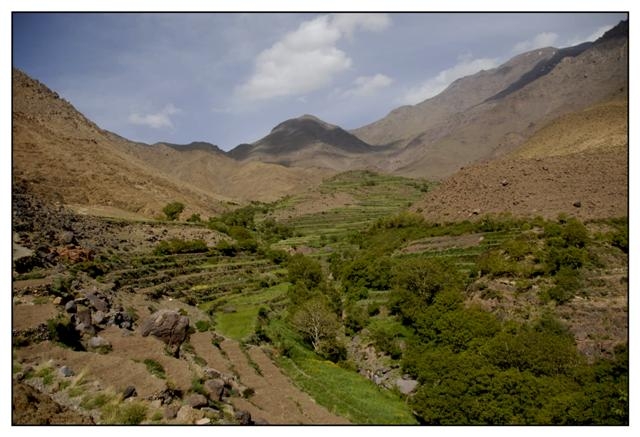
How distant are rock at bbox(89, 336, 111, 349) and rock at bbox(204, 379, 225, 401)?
6271 millimetres

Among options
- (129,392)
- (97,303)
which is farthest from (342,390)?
(97,303)

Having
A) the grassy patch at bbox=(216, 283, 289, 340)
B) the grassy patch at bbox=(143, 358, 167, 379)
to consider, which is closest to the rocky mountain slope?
the grassy patch at bbox=(216, 283, 289, 340)

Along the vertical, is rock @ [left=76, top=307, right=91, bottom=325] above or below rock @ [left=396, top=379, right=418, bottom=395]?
above

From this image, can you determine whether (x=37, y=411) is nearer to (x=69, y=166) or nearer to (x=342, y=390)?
(x=342, y=390)

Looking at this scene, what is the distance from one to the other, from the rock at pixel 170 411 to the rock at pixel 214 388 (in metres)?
3.02

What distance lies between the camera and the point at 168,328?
2633cm

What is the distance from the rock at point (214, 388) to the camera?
20594mm

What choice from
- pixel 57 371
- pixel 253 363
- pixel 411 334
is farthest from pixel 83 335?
pixel 411 334

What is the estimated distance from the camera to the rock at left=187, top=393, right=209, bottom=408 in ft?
59.5

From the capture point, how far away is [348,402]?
28.5 m

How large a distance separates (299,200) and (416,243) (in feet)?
229

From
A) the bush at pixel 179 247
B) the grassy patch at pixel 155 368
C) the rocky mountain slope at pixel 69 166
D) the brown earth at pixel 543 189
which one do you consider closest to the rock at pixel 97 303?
the grassy patch at pixel 155 368

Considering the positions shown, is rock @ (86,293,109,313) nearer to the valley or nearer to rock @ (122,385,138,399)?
the valley

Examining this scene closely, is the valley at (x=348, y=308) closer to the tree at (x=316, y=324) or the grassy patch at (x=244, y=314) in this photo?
the tree at (x=316, y=324)
